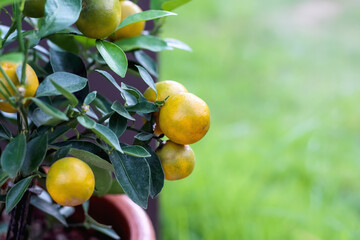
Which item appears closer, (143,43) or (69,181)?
(69,181)

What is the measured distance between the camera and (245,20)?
2408mm

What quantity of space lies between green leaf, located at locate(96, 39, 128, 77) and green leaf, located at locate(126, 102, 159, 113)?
0.13 ft

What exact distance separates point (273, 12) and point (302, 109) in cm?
79

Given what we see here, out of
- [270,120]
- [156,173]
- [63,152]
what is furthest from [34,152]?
[270,120]

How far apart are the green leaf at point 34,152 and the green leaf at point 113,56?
0.32ft

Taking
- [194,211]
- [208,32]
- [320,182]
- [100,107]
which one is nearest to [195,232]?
[194,211]

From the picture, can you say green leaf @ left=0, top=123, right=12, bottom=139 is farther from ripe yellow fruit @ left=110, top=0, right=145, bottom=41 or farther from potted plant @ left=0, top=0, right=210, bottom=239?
ripe yellow fruit @ left=110, top=0, right=145, bottom=41

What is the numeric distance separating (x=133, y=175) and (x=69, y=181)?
72mm

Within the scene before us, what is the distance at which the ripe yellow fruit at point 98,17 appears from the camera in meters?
0.50

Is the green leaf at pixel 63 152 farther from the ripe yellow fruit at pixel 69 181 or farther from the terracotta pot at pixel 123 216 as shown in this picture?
the terracotta pot at pixel 123 216

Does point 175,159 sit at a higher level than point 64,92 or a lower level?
lower

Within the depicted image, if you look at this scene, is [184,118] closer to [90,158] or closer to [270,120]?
[90,158]

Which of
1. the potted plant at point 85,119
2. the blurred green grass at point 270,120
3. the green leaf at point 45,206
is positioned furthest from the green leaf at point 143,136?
the blurred green grass at point 270,120

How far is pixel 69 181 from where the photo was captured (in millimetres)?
462
